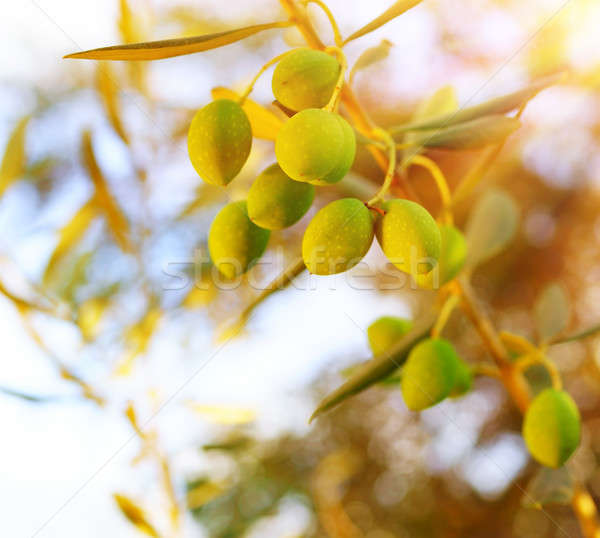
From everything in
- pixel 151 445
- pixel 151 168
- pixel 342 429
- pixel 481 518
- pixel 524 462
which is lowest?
pixel 481 518

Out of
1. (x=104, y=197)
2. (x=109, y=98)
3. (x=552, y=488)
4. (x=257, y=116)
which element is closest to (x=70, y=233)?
(x=104, y=197)

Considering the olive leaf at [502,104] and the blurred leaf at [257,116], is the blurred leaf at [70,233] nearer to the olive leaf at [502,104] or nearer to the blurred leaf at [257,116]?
the blurred leaf at [257,116]

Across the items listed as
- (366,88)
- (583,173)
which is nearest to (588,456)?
(583,173)

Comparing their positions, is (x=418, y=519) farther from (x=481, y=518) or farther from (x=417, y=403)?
(x=417, y=403)

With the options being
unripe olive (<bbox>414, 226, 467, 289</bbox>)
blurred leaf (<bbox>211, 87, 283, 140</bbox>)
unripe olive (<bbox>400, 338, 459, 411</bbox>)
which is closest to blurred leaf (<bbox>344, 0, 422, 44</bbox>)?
blurred leaf (<bbox>211, 87, 283, 140</bbox>)

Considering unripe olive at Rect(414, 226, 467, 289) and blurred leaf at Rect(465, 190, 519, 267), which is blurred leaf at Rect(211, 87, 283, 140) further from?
blurred leaf at Rect(465, 190, 519, 267)

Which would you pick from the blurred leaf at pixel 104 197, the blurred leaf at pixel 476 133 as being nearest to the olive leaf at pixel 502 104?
the blurred leaf at pixel 476 133
